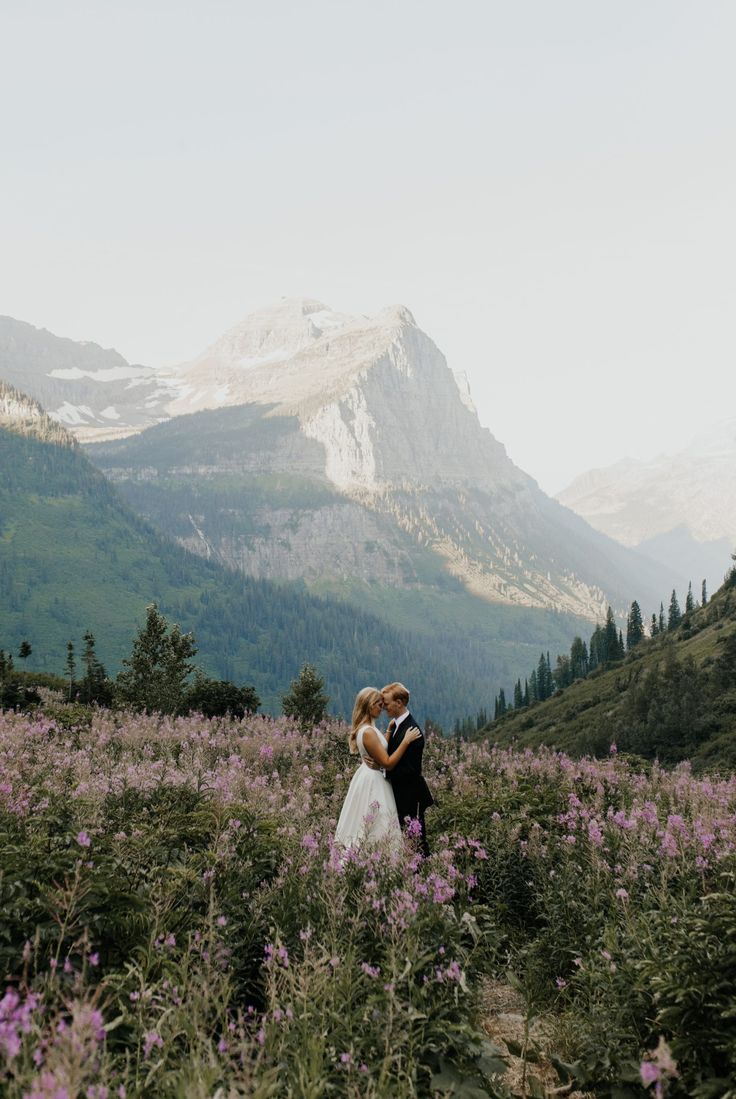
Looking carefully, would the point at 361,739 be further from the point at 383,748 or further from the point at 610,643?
the point at 610,643

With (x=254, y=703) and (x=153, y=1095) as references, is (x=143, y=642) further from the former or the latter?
(x=153, y=1095)

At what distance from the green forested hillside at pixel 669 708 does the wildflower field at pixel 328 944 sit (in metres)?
42.2

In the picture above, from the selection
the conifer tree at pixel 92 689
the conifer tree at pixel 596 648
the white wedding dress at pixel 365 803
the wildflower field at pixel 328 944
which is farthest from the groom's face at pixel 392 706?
the conifer tree at pixel 596 648

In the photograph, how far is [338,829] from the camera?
32.1ft

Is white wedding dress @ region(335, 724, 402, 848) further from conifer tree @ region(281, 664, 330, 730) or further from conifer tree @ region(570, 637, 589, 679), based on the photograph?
conifer tree @ region(570, 637, 589, 679)

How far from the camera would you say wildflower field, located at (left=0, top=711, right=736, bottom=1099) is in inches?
150

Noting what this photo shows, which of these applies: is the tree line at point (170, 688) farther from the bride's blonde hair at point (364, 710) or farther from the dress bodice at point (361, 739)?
the dress bodice at point (361, 739)

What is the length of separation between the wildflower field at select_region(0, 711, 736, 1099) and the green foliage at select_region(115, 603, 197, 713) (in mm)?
23762

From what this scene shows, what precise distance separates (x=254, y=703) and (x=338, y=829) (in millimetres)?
26805

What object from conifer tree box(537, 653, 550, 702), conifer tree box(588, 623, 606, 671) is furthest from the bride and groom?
conifer tree box(537, 653, 550, 702)

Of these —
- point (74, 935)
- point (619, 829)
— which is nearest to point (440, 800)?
point (619, 829)

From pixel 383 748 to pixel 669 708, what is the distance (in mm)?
65289

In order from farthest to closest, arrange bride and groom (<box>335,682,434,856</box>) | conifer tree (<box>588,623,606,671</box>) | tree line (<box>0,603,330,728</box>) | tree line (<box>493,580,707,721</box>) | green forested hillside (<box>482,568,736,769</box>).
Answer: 1. conifer tree (<box>588,623,606,671</box>)
2. tree line (<box>493,580,707,721</box>)
3. green forested hillside (<box>482,568,736,769</box>)
4. tree line (<box>0,603,330,728</box>)
5. bride and groom (<box>335,682,434,856</box>)

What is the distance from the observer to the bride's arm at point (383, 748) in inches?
380
